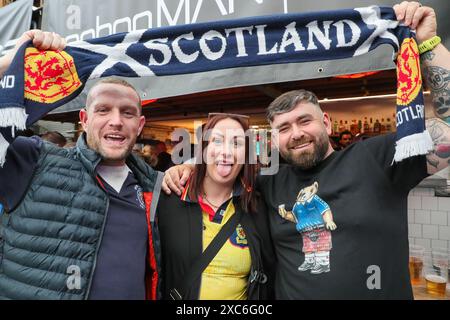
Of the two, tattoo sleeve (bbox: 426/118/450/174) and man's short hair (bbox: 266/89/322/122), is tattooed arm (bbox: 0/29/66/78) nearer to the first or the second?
man's short hair (bbox: 266/89/322/122)

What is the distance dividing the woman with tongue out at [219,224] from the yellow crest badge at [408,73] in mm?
919

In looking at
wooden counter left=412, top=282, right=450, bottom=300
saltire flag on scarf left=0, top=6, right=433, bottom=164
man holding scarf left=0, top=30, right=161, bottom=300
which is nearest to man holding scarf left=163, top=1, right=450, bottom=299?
saltire flag on scarf left=0, top=6, right=433, bottom=164

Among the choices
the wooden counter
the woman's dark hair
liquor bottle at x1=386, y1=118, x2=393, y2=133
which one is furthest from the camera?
liquor bottle at x1=386, y1=118, x2=393, y2=133

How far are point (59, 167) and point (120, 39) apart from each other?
2.77 ft

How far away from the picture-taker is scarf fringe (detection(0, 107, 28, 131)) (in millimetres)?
1497

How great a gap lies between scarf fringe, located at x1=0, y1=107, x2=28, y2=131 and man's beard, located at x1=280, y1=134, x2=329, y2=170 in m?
1.44

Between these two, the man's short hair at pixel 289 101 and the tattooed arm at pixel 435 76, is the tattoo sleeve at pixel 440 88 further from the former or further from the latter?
the man's short hair at pixel 289 101

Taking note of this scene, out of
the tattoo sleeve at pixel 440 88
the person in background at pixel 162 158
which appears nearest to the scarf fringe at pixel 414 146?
the tattoo sleeve at pixel 440 88

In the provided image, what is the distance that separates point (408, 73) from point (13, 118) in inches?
77.7

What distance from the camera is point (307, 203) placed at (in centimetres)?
178

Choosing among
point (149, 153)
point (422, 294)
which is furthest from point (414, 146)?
point (149, 153)

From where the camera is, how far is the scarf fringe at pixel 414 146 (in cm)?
149

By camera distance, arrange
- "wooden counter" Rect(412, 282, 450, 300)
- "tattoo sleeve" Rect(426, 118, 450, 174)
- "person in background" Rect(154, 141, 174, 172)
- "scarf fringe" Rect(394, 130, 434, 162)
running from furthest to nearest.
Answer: "person in background" Rect(154, 141, 174, 172) < "wooden counter" Rect(412, 282, 450, 300) < "tattoo sleeve" Rect(426, 118, 450, 174) < "scarf fringe" Rect(394, 130, 434, 162)

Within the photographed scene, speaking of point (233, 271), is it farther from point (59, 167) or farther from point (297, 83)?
point (297, 83)
